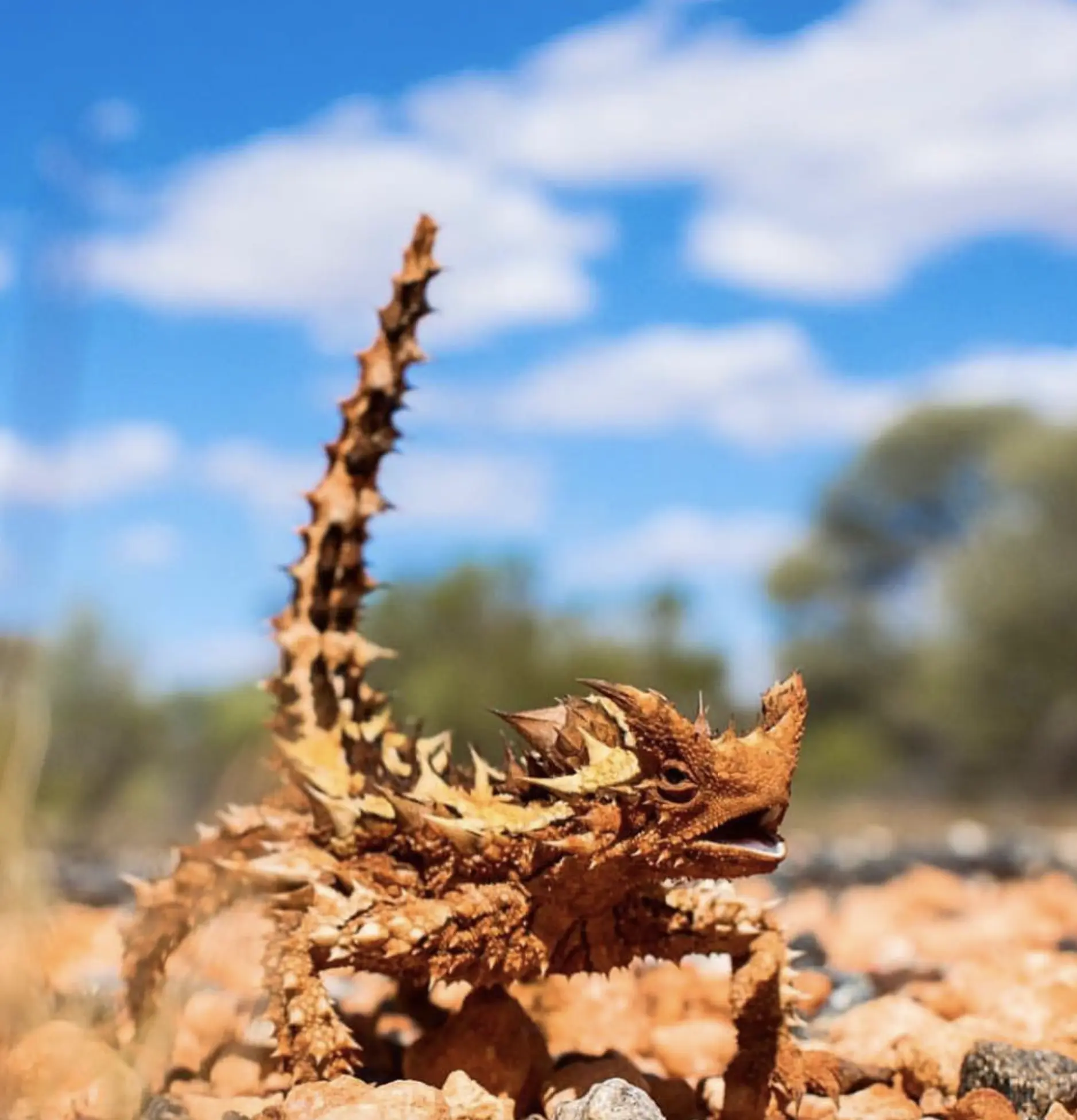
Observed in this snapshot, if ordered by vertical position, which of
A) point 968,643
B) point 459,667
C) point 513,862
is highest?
point 968,643

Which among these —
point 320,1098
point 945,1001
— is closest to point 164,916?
point 320,1098

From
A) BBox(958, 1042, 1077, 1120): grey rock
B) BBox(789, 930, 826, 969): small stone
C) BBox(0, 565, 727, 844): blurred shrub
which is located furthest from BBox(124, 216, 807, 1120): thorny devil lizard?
BBox(0, 565, 727, 844): blurred shrub

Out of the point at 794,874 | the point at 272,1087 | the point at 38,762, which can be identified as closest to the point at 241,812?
the point at 272,1087

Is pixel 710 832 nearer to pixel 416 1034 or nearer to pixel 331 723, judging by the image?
pixel 331 723

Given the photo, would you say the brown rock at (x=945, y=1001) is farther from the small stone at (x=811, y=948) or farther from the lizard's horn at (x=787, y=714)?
the lizard's horn at (x=787, y=714)

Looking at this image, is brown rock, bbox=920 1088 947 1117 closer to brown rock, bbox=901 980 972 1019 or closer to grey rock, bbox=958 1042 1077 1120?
grey rock, bbox=958 1042 1077 1120

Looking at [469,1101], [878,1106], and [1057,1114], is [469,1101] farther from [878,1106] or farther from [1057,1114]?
[1057,1114]

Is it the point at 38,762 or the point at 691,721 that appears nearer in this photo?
the point at 38,762
